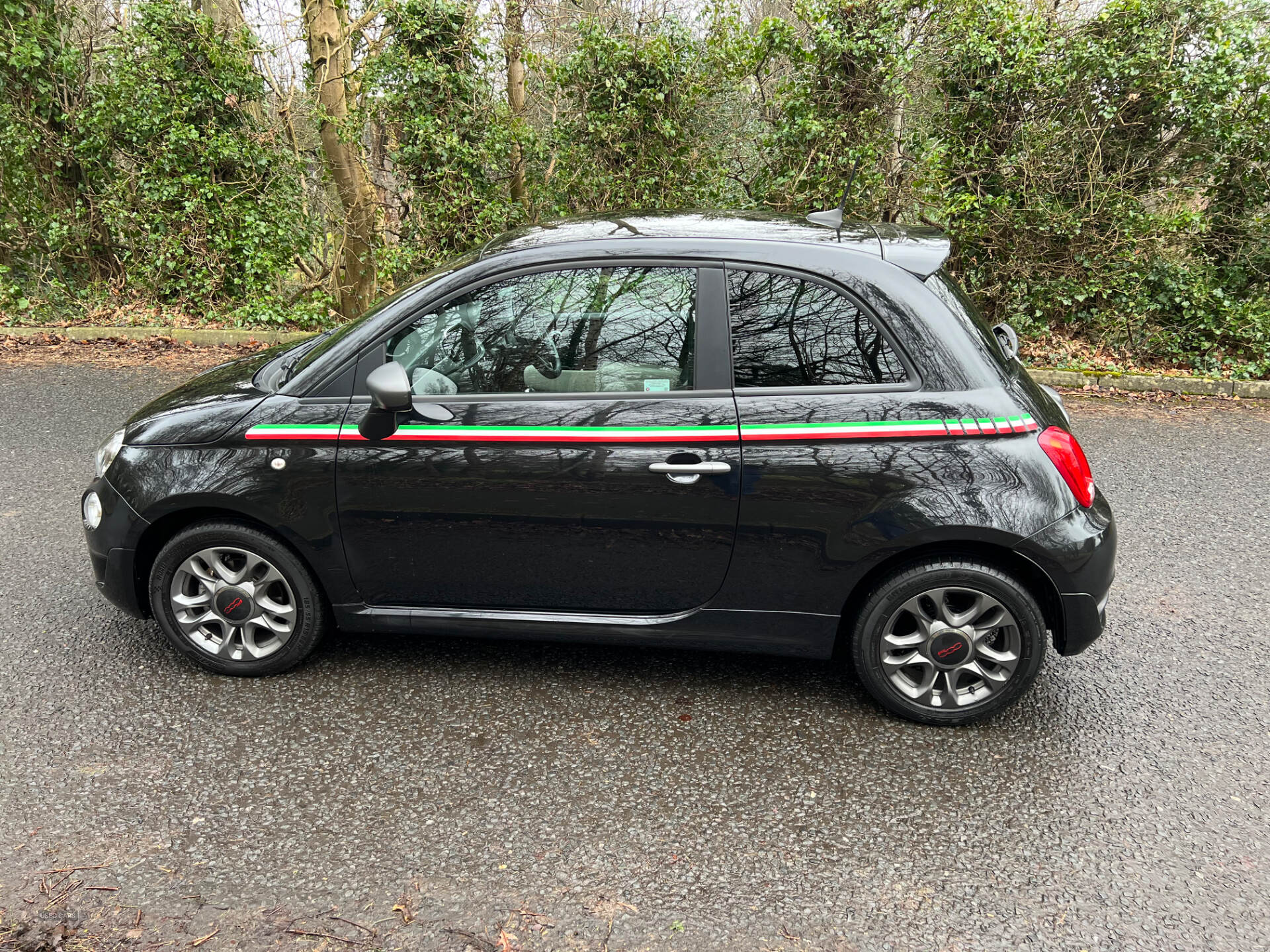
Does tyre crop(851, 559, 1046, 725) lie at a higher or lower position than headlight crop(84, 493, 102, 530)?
lower

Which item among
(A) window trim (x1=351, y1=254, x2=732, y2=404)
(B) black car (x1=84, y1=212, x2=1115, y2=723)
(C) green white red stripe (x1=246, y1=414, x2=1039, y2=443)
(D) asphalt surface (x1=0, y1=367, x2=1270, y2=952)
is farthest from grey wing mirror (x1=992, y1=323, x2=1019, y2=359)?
(A) window trim (x1=351, y1=254, x2=732, y2=404)

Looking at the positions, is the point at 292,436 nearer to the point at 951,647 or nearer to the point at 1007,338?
the point at 951,647

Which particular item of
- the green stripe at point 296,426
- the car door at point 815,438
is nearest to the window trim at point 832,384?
the car door at point 815,438

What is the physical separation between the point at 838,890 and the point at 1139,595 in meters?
2.54

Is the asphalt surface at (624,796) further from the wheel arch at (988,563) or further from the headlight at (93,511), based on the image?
the headlight at (93,511)

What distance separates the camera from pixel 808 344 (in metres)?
Result: 3.12

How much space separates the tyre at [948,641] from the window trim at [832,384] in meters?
0.62

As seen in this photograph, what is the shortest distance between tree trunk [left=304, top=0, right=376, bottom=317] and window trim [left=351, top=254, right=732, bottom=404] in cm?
681

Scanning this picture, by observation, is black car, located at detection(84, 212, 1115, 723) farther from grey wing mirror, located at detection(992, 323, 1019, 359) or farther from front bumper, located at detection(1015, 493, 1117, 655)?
grey wing mirror, located at detection(992, 323, 1019, 359)

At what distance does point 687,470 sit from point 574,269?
846 millimetres

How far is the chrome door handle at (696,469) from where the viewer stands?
3057 mm

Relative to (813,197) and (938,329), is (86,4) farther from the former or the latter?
→ (938,329)

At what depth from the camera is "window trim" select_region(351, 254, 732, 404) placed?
313 cm

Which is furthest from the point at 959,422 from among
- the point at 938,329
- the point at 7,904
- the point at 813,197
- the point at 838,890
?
the point at 813,197
